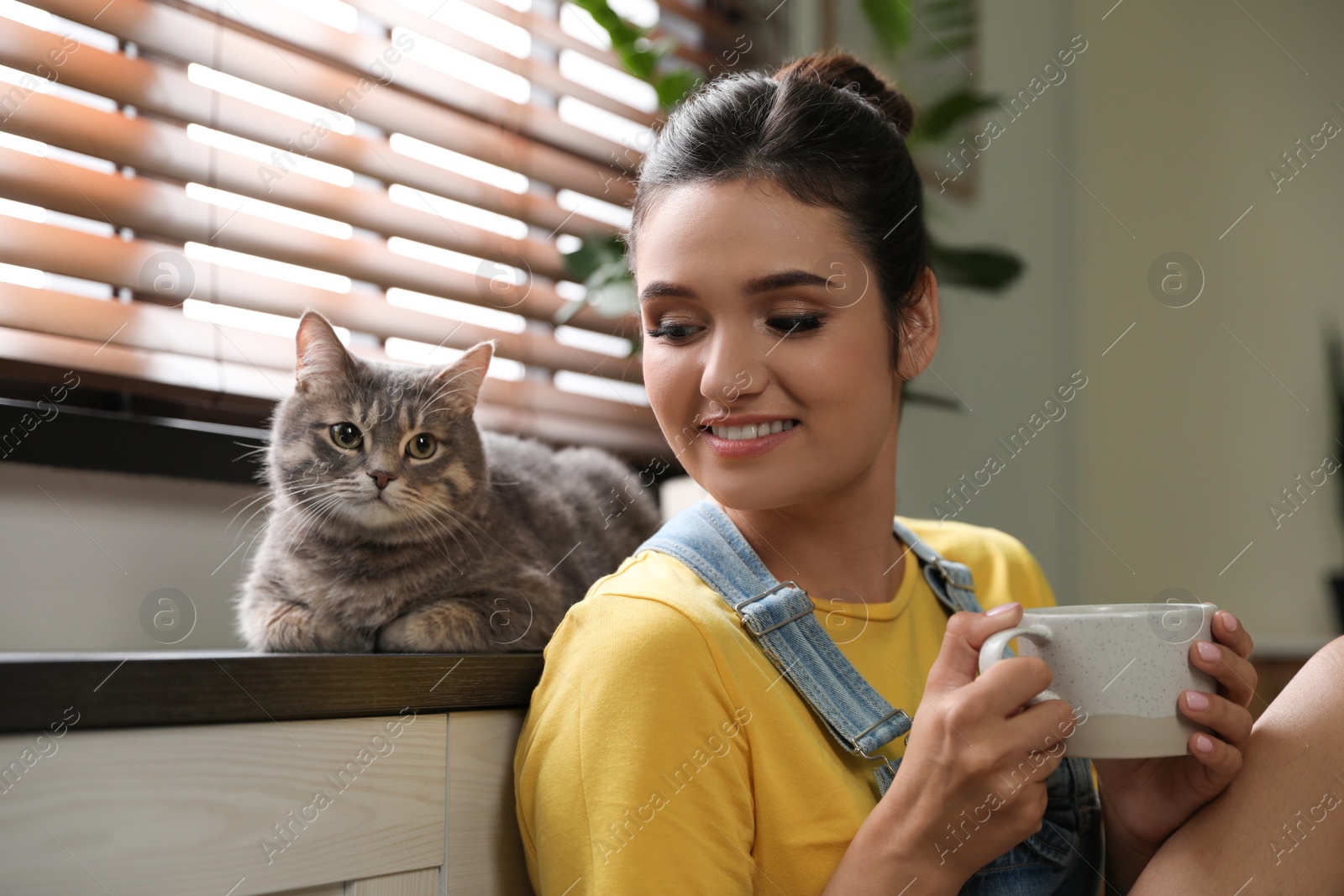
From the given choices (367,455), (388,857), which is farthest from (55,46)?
(388,857)

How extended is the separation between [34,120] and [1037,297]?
1918 millimetres

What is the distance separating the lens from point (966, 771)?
25.3 inches

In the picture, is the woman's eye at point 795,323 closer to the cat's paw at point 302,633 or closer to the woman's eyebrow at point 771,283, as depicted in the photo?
the woman's eyebrow at point 771,283

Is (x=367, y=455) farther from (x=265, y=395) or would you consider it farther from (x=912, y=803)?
(x=912, y=803)

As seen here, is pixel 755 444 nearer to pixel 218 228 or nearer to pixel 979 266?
pixel 218 228

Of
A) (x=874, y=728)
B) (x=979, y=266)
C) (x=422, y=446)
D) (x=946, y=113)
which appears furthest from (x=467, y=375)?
(x=979, y=266)

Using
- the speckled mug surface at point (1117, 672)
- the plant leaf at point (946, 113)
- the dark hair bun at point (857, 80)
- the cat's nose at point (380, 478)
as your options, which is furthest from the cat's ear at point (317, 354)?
the plant leaf at point (946, 113)

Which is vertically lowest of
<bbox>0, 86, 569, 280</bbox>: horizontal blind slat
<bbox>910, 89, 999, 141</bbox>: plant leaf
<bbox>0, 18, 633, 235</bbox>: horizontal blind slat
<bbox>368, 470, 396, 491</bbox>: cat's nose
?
<bbox>368, 470, 396, 491</bbox>: cat's nose

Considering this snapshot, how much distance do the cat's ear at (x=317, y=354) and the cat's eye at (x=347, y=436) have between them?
0.18ft

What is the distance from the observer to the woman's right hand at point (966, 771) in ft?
2.11

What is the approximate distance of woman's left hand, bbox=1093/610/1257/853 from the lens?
26.2 inches

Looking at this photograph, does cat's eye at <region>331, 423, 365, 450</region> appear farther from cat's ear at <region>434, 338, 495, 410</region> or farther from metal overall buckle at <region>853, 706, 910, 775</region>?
metal overall buckle at <region>853, 706, 910, 775</region>

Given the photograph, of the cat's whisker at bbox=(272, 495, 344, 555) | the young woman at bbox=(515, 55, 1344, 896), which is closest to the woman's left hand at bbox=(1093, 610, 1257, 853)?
the young woman at bbox=(515, 55, 1344, 896)

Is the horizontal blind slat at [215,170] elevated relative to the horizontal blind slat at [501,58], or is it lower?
lower
